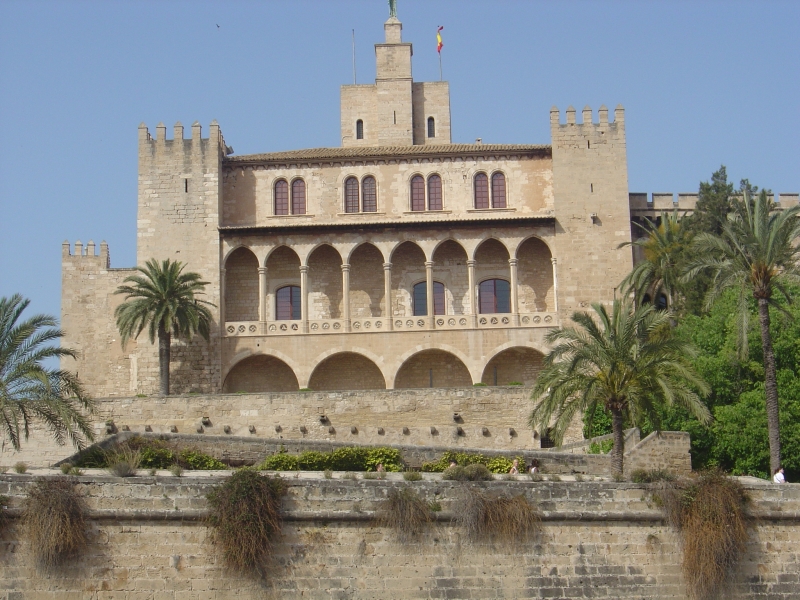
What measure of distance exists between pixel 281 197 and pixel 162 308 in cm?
782

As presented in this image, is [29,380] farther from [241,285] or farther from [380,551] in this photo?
[241,285]

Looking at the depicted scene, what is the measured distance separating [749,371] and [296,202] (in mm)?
20099

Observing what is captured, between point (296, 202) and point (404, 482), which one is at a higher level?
point (296, 202)

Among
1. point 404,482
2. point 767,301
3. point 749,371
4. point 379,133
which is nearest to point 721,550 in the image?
point 404,482

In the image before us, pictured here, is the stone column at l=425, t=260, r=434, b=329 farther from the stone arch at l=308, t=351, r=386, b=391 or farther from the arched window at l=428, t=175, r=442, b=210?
the stone arch at l=308, t=351, r=386, b=391

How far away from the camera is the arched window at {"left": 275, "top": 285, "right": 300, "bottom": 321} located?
4997 cm

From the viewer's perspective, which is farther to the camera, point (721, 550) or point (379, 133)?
Result: point (379, 133)

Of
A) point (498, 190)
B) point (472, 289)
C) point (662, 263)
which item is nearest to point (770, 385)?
point (662, 263)

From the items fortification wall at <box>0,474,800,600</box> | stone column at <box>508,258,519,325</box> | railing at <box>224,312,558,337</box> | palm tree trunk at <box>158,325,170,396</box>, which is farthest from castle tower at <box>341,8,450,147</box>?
fortification wall at <box>0,474,800,600</box>

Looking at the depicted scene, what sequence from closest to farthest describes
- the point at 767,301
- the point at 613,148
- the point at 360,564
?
the point at 360,564, the point at 767,301, the point at 613,148

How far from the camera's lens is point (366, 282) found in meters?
50.1

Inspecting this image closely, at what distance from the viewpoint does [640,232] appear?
2014 inches

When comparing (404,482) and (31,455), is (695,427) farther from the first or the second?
(31,455)

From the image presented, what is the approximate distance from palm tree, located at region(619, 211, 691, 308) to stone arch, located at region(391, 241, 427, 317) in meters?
8.30
